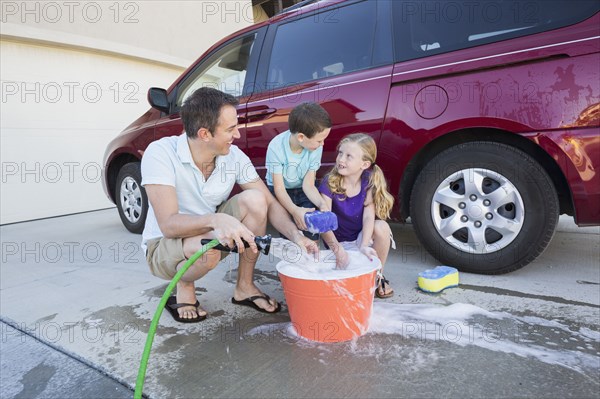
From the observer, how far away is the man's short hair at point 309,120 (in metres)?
2.03

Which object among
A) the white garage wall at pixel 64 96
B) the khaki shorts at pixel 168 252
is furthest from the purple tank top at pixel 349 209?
the white garage wall at pixel 64 96

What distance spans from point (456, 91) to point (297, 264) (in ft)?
3.95

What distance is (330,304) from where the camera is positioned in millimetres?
1493

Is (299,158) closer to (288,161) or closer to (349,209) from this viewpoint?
(288,161)

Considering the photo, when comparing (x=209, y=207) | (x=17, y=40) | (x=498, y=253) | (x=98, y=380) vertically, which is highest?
(x=17, y=40)

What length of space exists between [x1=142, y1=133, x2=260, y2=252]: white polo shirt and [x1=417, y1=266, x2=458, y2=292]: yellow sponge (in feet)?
3.19

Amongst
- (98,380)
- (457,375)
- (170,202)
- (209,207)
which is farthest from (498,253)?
(98,380)

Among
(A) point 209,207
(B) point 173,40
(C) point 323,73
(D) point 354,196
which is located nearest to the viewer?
(A) point 209,207

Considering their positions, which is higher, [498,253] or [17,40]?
[17,40]

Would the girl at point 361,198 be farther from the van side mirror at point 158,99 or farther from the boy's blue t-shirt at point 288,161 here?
the van side mirror at point 158,99

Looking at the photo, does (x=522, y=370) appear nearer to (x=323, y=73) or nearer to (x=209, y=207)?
(x=209, y=207)

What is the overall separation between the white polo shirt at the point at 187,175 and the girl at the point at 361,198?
A: 42 centimetres

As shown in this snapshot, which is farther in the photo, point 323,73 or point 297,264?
point 323,73

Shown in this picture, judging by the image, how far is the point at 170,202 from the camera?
5.24 ft
